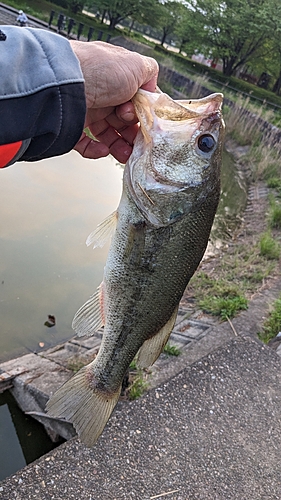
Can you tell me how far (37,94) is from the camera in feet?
5.58

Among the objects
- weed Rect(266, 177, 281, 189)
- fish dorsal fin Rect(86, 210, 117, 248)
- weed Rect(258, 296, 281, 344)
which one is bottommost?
weed Rect(266, 177, 281, 189)

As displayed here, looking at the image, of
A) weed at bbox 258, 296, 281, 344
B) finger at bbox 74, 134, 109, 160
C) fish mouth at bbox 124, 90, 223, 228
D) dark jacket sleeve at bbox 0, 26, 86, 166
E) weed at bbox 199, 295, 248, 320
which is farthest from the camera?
weed at bbox 199, 295, 248, 320

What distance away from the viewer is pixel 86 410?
2217mm

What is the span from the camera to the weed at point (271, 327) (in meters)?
4.93

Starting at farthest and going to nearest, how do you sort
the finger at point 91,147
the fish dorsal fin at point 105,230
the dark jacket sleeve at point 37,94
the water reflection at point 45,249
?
the water reflection at point 45,249 → the finger at point 91,147 → the fish dorsal fin at point 105,230 → the dark jacket sleeve at point 37,94

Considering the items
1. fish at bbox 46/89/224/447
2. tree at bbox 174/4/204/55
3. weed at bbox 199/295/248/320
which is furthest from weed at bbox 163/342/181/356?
tree at bbox 174/4/204/55

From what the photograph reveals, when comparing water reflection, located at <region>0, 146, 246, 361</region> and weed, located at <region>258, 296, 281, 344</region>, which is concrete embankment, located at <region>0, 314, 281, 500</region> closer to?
weed, located at <region>258, 296, 281, 344</region>

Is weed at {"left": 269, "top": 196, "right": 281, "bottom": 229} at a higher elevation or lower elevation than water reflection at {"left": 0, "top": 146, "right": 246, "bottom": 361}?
higher

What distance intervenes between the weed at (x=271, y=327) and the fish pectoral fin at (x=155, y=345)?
2977mm

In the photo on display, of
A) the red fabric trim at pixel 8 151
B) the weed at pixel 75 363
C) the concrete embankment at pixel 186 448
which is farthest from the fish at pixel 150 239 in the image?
the weed at pixel 75 363

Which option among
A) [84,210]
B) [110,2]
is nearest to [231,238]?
[84,210]

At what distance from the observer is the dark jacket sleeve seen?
164 centimetres

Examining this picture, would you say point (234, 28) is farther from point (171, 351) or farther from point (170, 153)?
point (170, 153)

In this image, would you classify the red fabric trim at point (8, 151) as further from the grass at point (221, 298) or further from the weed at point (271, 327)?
the weed at point (271, 327)
